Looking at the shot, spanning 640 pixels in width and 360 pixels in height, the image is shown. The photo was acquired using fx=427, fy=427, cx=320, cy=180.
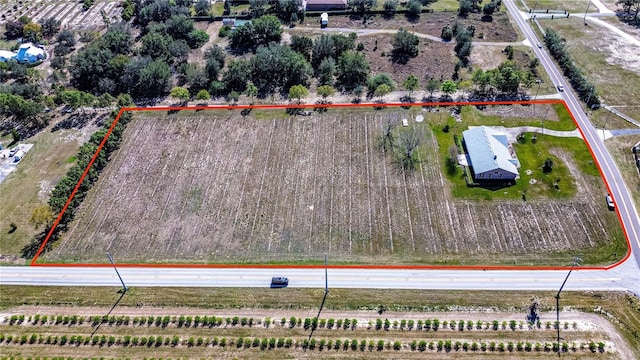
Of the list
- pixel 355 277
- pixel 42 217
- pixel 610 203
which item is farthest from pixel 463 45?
pixel 42 217

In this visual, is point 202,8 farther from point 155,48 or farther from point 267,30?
point 155,48

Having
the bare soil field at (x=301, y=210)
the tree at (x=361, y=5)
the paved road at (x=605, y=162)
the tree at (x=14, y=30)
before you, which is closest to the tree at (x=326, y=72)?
the bare soil field at (x=301, y=210)

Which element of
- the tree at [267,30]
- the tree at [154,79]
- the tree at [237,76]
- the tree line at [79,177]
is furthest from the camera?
the tree at [267,30]

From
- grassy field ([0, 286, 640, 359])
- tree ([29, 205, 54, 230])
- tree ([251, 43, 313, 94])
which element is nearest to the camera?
grassy field ([0, 286, 640, 359])

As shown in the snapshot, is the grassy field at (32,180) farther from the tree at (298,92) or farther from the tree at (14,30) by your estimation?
the tree at (14,30)

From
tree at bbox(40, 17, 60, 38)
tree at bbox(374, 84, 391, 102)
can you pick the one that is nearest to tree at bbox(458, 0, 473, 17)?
tree at bbox(374, 84, 391, 102)

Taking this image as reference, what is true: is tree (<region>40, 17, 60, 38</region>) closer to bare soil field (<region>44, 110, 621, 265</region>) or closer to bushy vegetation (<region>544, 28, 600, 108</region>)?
bare soil field (<region>44, 110, 621, 265</region>)
